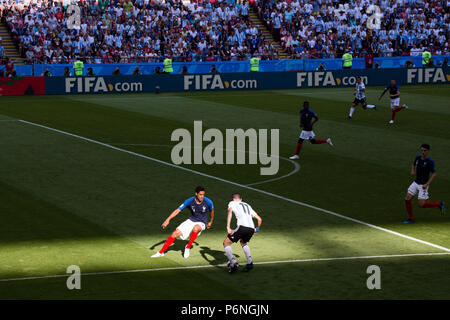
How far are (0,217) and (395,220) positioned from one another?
9.67 m

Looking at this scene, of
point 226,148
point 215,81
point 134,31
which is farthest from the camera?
point 134,31

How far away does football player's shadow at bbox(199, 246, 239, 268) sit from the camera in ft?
52.1

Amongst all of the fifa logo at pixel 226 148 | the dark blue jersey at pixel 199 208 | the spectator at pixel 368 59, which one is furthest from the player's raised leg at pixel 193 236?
the spectator at pixel 368 59

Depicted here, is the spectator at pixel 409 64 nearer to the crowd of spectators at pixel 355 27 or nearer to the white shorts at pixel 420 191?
the crowd of spectators at pixel 355 27

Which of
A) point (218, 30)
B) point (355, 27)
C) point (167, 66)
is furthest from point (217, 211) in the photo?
point (355, 27)

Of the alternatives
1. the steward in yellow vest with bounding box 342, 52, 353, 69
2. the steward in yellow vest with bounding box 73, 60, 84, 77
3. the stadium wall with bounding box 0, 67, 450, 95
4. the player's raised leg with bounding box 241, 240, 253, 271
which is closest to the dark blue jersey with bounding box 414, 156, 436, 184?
the player's raised leg with bounding box 241, 240, 253, 271

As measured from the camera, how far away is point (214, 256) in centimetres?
1633

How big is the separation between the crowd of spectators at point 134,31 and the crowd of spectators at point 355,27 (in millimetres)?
2492

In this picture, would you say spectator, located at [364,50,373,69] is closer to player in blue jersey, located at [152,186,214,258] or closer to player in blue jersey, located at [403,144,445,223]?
player in blue jersey, located at [403,144,445,223]

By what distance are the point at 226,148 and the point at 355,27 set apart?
33660 millimetres

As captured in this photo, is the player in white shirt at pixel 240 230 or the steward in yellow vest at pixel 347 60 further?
the steward in yellow vest at pixel 347 60

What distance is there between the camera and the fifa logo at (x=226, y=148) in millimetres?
26797

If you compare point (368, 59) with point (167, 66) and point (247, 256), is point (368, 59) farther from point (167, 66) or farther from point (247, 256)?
point (247, 256)
